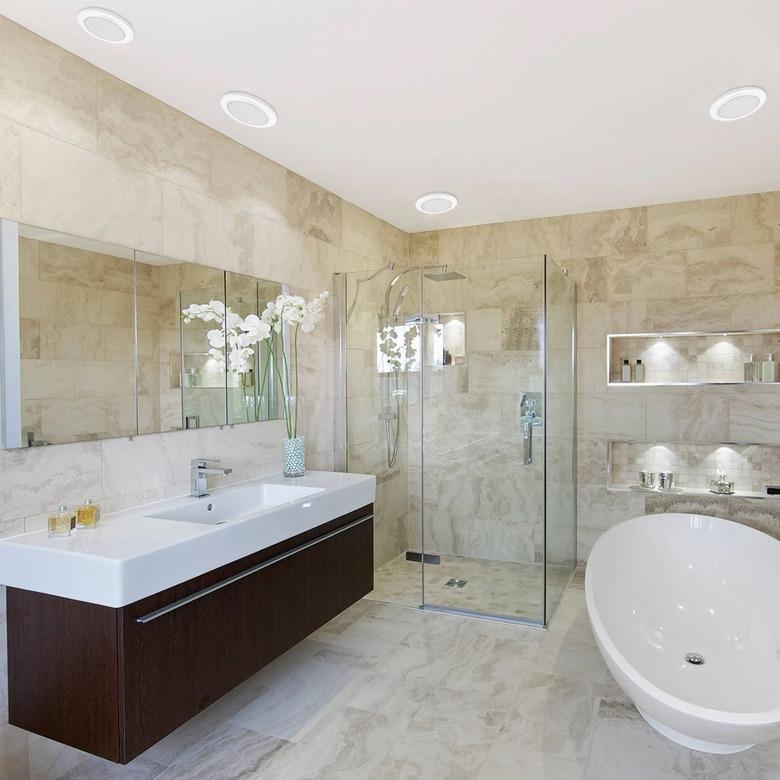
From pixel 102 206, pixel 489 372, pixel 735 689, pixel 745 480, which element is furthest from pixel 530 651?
pixel 102 206

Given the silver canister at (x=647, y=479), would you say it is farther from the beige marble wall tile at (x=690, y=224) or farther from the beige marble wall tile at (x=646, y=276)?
the beige marble wall tile at (x=690, y=224)

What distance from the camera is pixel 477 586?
366cm

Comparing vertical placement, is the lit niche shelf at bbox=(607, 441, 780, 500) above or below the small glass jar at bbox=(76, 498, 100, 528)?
below

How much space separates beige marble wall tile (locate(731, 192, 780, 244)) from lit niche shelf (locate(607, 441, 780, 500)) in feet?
4.33

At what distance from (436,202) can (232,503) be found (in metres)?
2.35

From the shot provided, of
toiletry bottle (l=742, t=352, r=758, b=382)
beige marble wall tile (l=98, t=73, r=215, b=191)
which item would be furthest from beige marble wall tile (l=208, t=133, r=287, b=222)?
toiletry bottle (l=742, t=352, r=758, b=382)

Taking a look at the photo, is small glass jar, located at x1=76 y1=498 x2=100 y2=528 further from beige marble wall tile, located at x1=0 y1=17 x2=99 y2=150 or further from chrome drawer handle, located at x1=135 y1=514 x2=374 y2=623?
beige marble wall tile, located at x1=0 y1=17 x2=99 y2=150

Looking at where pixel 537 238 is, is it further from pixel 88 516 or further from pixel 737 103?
pixel 88 516

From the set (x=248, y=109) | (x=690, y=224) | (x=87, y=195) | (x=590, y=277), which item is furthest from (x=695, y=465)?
(x=87, y=195)

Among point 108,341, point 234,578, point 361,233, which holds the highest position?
point 361,233

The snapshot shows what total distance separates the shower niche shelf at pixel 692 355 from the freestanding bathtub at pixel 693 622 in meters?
0.94

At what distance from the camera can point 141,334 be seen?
237 centimetres

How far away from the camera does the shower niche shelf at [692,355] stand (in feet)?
12.6

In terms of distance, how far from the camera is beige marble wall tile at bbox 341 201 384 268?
390 centimetres
